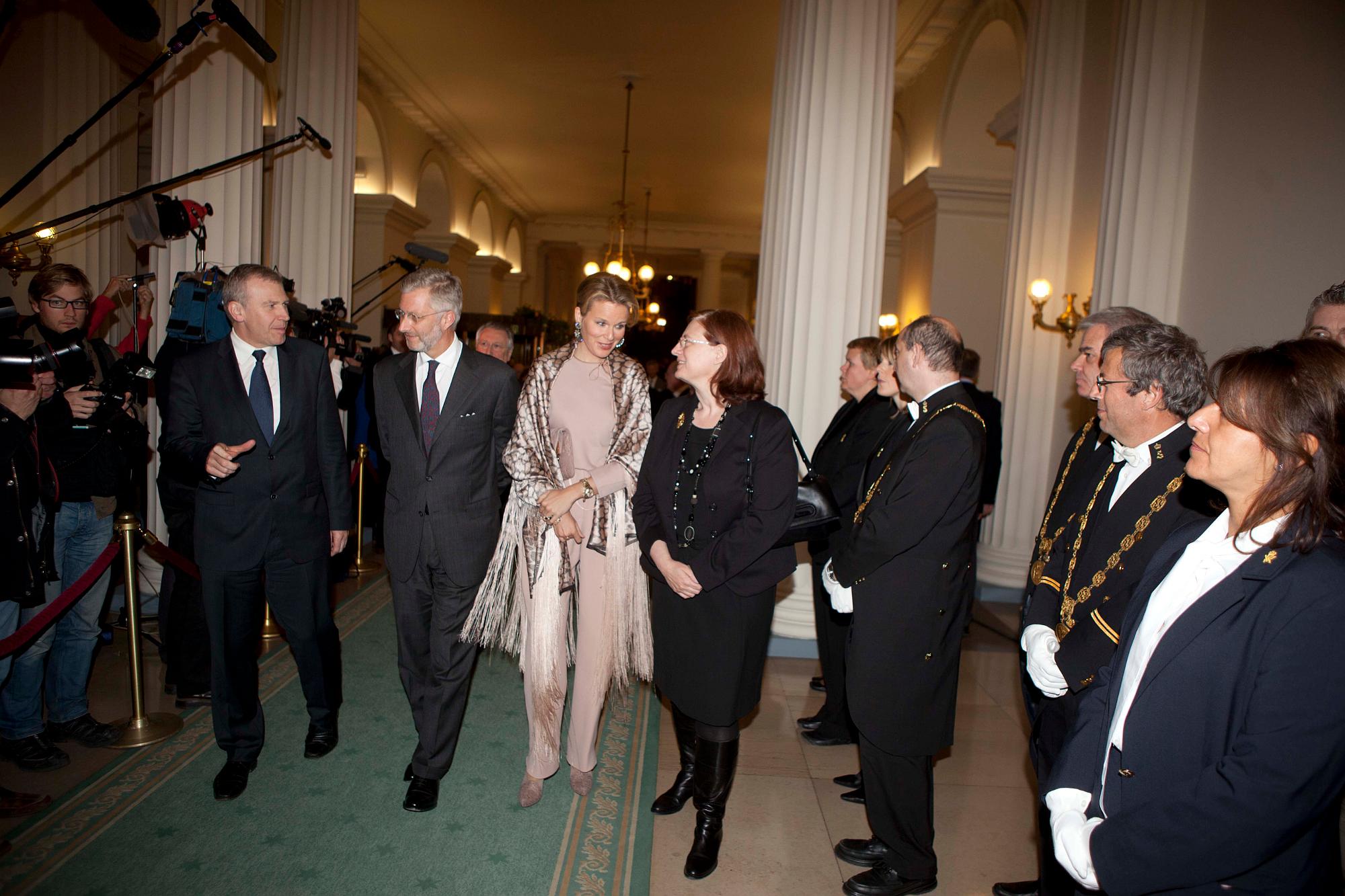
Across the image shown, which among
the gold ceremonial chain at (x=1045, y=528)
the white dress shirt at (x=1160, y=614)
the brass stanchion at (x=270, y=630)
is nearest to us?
the white dress shirt at (x=1160, y=614)

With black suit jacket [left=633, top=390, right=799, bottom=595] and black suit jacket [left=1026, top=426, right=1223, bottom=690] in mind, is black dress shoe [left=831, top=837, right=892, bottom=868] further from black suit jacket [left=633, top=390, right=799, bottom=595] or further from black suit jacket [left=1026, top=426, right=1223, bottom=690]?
black suit jacket [left=1026, top=426, right=1223, bottom=690]

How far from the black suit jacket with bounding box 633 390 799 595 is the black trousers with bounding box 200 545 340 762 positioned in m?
1.45

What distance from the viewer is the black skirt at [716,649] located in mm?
2455

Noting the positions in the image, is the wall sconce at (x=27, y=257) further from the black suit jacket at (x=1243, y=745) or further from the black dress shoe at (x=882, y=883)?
the black suit jacket at (x=1243, y=745)

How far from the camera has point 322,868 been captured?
97.4 inches

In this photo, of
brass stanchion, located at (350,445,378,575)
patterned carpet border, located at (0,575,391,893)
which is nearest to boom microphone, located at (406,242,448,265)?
brass stanchion, located at (350,445,378,575)

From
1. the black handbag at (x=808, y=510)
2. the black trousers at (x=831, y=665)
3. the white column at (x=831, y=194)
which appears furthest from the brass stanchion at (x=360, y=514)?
the black handbag at (x=808, y=510)

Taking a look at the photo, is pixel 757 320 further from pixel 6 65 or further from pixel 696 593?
pixel 6 65

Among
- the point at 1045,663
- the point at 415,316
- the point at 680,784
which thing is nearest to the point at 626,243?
the point at 415,316

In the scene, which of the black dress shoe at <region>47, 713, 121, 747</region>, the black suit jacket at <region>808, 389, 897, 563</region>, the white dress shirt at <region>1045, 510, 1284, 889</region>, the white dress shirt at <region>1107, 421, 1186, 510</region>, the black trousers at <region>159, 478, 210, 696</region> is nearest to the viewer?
the white dress shirt at <region>1045, 510, 1284, 889</region>

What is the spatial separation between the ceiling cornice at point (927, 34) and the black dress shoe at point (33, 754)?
25.9 feet

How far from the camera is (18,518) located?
265cm

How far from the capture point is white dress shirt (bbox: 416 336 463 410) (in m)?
2.86

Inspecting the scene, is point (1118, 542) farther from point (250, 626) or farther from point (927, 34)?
point (927, 34)
